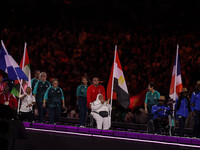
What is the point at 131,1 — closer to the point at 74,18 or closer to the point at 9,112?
the point at 74,18

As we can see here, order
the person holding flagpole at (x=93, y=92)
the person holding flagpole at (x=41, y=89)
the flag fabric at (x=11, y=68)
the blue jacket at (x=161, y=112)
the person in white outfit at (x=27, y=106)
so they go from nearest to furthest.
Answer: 1. the blue jacket at (x=161, y=112)
2. the flag fabric at (x=11, y=68)
3. the person holding flagpole at (x=93, y=92)
4. the person in white outfit at (x=27, y=106)
5. the person holding flagpole at (x=41, y=89)

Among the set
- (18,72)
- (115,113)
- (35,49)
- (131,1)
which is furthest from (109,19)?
(18,72)

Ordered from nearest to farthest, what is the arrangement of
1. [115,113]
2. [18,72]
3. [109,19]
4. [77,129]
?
[77,129]
[18,72]
[115,113]
[109,19]

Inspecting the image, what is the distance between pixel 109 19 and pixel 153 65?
503 cm

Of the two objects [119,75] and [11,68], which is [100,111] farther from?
[11,68]

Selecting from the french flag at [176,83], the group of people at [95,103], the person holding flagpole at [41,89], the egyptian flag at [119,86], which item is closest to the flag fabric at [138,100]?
the french flag at [176,83]

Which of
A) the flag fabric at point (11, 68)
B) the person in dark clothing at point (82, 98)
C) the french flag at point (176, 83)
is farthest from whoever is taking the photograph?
the french flag at point (176, 83)

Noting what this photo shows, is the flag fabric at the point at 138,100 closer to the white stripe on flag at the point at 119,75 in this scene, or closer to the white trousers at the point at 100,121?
the white stripe on flag at the point at 119,75

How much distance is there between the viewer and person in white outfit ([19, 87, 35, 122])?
10977mm

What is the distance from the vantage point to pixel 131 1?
1828 centimetres

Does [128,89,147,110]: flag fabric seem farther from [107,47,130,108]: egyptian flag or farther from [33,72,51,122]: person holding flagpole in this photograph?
[33,72,51,122]: person holding flagpole

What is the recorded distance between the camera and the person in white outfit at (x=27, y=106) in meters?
11.0

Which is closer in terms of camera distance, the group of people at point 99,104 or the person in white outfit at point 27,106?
the group of people at point 99,104

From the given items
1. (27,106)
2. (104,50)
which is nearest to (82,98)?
(27,106)
